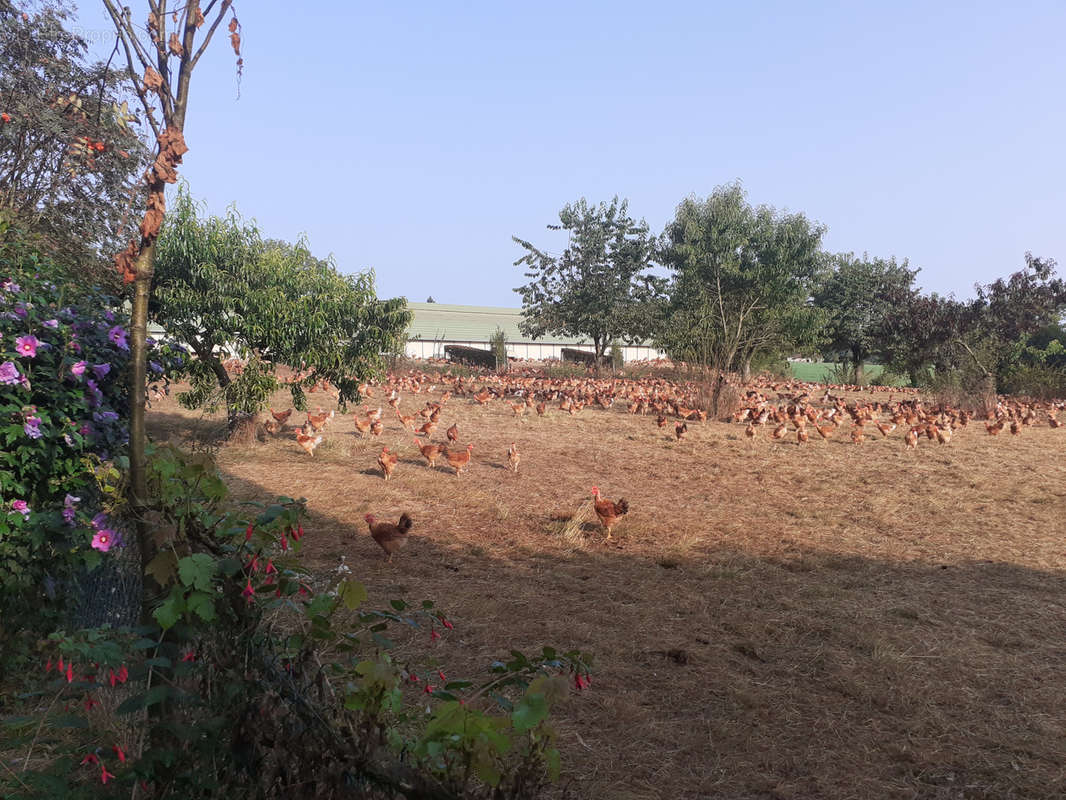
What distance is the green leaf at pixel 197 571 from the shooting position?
1.89 meters

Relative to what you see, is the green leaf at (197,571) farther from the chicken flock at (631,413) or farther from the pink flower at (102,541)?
the chicken flock at (631,413)

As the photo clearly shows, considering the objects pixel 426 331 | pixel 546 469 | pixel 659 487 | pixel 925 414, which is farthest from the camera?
pixel 426 331

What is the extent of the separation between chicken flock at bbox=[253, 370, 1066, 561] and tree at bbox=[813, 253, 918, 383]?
473 inches

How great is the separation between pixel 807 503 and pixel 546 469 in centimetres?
412

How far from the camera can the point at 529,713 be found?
1.63m

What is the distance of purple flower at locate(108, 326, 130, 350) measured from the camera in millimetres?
3807

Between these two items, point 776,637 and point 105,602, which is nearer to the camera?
point 105,602

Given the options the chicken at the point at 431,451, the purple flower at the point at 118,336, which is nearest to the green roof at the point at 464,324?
the chicken at the point at 431,451

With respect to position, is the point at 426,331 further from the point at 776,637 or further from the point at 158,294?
the point at 776,637

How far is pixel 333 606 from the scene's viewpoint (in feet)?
6.84

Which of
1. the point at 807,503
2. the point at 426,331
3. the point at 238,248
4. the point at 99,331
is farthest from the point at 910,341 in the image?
the point at 426,331

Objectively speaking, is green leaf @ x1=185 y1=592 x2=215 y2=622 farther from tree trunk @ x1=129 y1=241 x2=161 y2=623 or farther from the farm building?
the farm building

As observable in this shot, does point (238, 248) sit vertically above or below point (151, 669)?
above

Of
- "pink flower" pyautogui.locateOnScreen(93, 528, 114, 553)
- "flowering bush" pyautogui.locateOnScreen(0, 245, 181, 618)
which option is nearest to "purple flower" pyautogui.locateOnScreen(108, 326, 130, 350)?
"flowering bush" pyautogui.locateOnScreen(0, 245, 181, 618)
